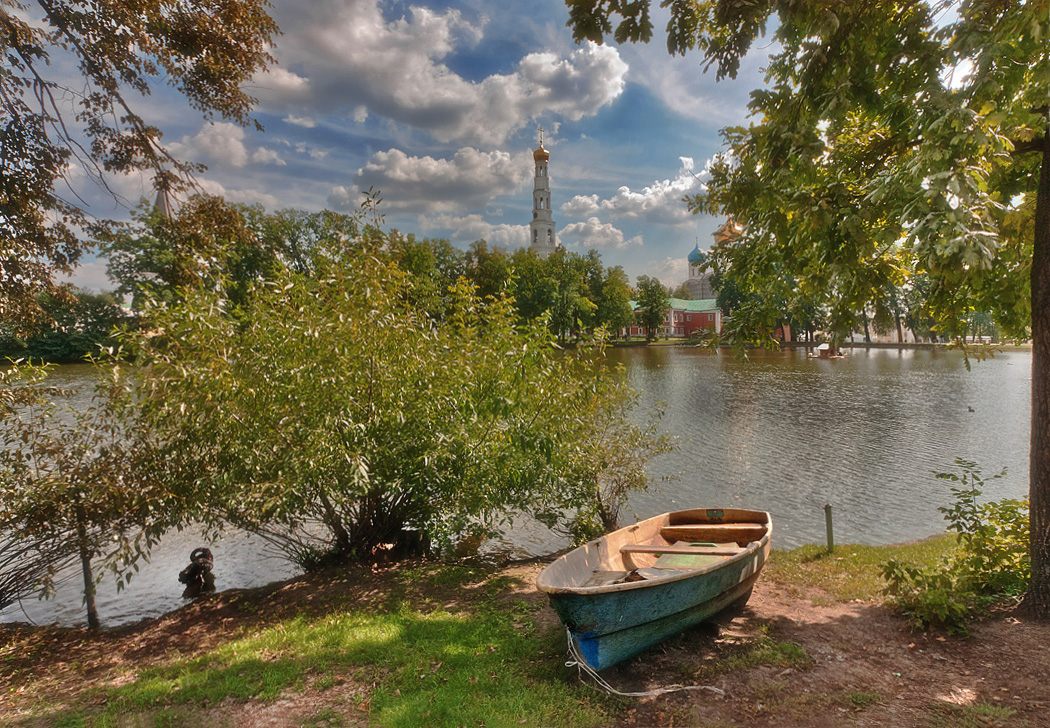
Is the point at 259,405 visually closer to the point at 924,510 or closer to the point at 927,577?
the point at 927,577

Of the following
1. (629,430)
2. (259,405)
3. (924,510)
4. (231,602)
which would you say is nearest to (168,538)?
(231,602)

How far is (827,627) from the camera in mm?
6535

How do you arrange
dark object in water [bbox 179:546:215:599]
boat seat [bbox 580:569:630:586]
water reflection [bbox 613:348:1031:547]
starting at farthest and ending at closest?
water reflection [bbox 613:348:1031:547], dark object in water [bbox 179:546:215:599], boat seat [bbox 580:569:630:586]

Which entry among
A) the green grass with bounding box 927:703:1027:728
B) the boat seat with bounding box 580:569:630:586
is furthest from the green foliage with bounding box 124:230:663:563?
the green grass with bounding box 927:703:1027:728

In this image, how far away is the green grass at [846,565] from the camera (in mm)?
7977

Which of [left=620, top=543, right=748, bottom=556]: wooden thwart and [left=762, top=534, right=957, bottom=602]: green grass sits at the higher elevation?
[left=620, top=543, right=748, bottom=556]: wooden thwart

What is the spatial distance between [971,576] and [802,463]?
1107 cm

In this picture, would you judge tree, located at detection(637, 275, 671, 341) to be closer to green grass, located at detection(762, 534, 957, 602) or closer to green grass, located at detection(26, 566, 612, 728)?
green grass, located at detection(762, 534, 957, 602)

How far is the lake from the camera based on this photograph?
33.1 ft

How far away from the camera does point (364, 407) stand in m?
7.32

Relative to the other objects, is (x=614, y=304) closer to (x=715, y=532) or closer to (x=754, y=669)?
(x=715, y=532)

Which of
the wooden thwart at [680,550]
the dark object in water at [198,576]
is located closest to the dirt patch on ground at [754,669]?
the wooden thwart at [680,550]

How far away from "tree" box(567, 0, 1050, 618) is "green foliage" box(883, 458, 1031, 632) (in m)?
0.60

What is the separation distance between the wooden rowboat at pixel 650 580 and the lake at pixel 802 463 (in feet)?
8.95
